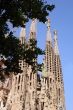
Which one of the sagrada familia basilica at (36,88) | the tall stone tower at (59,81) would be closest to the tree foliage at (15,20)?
the sagrada familia basilica at (36,88)

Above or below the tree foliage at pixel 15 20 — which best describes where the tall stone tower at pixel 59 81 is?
above

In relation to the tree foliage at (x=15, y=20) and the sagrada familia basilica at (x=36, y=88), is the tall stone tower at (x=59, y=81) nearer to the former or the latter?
the sagrada familia basilica at (x=36, y=88)

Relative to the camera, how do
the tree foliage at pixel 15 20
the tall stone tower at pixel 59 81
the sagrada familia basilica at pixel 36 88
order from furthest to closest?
the tall stone tower at pixel 59 81
the sagrada familia basilica at pixel 36 88
the tree foliage at pixel 15 20

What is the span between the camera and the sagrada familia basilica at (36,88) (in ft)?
117

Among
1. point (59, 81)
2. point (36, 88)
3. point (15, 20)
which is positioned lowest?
point (15, 20)

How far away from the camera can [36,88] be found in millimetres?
37656

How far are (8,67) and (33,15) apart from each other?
2204mm

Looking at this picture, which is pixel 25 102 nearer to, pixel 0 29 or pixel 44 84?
pixel 44 84

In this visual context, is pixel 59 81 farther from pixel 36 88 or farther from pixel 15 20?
pixel 15 20

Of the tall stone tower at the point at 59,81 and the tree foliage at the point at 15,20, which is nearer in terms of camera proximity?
the tree foliage at the point at 15,20

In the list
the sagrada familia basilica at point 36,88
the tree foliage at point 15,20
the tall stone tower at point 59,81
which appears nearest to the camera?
the tree foliage at point 15,20

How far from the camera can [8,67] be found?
461 inches

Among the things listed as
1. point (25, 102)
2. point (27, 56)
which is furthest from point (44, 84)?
point (27, 56)

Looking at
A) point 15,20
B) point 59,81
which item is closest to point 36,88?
point 59,81
